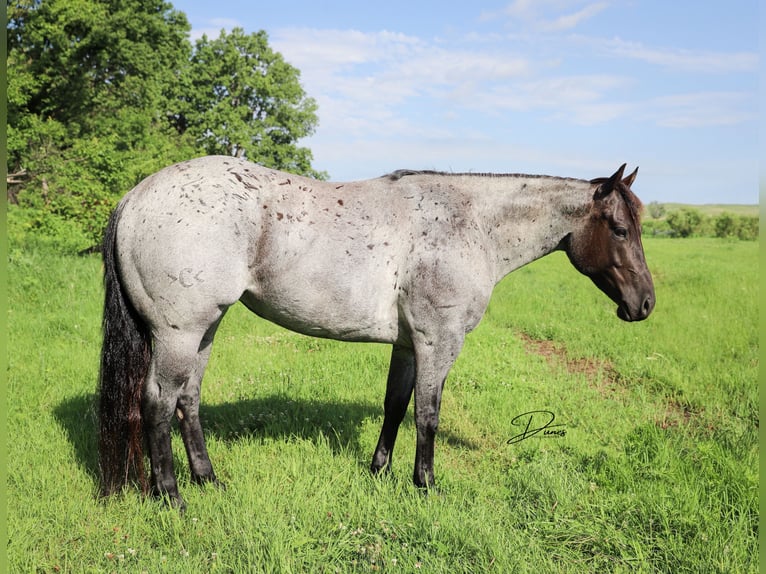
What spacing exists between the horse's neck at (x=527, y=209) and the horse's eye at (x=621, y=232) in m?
0.27

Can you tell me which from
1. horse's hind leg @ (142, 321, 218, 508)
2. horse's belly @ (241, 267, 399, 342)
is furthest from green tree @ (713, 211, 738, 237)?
horse's hind leg @ (142, 321, 218, 508)

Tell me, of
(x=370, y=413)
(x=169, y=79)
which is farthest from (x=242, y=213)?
(x=169, y=79)

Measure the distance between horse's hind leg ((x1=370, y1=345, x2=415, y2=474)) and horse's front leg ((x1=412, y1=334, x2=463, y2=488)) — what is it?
0.39 meters

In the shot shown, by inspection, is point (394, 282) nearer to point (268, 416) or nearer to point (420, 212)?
point (420, 212)

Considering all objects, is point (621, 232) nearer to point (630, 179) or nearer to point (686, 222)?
point (630, 179)

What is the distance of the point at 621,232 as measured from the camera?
171 inches

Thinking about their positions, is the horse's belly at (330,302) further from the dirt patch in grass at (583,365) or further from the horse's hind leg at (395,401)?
the dirt patch in grass at (583,365)

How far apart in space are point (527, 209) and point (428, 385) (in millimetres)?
1561

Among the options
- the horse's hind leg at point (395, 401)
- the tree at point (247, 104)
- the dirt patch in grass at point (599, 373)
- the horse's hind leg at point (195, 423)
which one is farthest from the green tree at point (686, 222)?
the horse's hind leg at point (195, 423)

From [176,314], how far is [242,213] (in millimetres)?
789

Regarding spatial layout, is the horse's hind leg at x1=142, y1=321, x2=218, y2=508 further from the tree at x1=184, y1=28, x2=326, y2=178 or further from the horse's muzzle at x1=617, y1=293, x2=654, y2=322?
the tree at x1=184, y1=28, x2=326, y2=178

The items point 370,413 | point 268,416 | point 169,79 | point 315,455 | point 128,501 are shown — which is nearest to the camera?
point 128,501

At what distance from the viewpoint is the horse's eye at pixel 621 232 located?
4.32m

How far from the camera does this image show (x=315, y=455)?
488 cm
